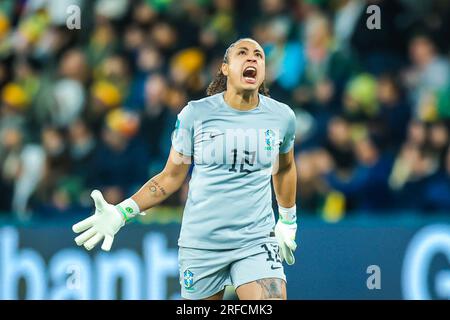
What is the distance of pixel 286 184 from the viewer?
253 inches

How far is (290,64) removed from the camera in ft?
30.5

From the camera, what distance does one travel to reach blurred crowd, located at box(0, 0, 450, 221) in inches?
339

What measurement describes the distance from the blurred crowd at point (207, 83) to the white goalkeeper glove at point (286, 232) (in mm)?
1761

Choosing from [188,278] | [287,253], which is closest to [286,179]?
[287,253]

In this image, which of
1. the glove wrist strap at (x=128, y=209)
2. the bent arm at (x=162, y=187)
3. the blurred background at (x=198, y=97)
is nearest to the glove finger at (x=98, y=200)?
the glove wrist strap at (x=128, y=209)

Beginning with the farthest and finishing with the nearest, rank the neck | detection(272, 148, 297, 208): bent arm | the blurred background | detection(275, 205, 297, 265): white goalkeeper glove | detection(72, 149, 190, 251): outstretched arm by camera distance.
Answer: the blurred background → detection(275, 205, 297, 265): white goalkeeper glove → detection(272, 148, 297, 208): bent arm → the neck → detection(72, 149, 190, 251): outstretched arm

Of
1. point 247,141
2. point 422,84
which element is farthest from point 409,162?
point 247,141

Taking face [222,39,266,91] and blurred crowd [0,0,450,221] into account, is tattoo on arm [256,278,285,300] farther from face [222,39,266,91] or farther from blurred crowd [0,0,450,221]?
blurred crowd [0,0,450,221]

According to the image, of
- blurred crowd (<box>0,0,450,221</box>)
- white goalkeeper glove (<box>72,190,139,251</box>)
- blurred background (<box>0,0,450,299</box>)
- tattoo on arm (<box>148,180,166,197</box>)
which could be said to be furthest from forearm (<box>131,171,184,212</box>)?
blurred crowd (<box>0,0,450,221</box>)

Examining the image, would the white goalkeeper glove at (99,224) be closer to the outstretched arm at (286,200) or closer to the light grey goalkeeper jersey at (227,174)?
the light grey goalkeeper jersey at (227,174)
